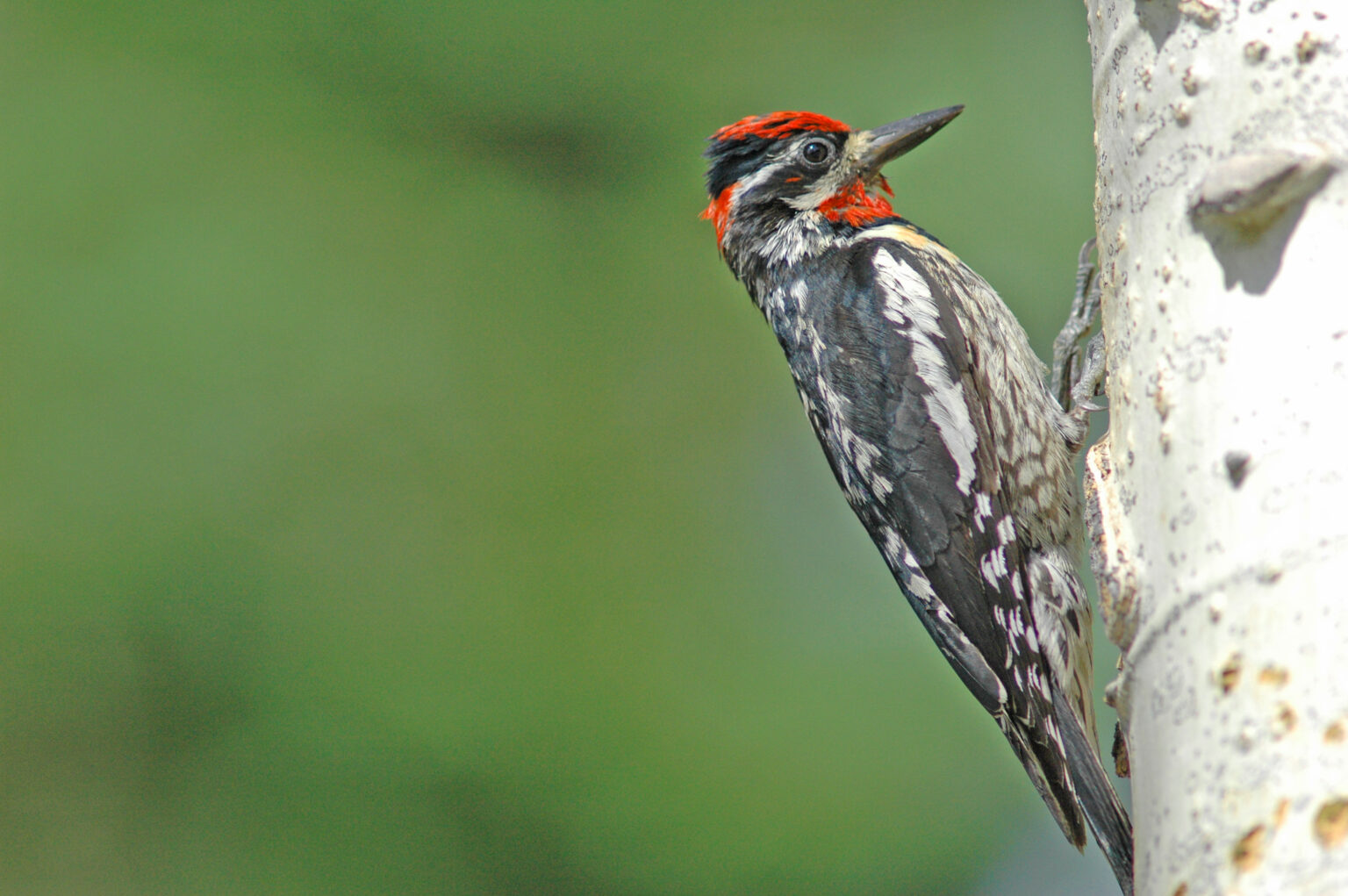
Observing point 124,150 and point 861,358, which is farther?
point 124,150

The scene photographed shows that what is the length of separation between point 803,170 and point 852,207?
0.55 ft

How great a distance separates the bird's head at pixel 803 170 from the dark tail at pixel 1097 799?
4.60ft

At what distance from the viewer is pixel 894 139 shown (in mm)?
2982

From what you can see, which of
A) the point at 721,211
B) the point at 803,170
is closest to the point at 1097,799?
the point at 803,170

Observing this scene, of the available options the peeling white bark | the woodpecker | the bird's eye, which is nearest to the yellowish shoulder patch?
the woodpecker

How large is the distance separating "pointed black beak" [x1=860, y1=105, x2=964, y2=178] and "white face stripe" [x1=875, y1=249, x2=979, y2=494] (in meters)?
0.40

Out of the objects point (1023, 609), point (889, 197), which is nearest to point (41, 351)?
point (889, 197)

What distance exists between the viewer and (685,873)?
333 centimetres

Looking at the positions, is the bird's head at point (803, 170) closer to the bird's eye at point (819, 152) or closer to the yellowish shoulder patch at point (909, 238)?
the bird's eye at point (819, 152)

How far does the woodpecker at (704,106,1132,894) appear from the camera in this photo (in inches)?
95.8

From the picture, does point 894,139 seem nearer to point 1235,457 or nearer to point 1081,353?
point 1081,353

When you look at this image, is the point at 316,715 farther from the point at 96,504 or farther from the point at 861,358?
the point at 861,358

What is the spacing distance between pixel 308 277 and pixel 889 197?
6.11 feet

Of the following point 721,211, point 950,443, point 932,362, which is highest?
point 721,211
